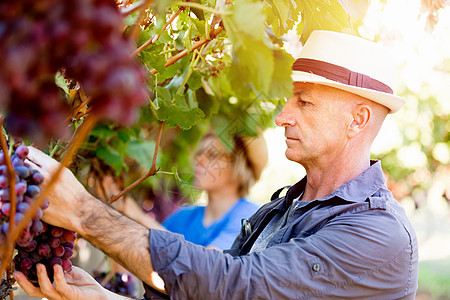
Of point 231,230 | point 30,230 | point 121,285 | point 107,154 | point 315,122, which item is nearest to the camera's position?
point 30,230

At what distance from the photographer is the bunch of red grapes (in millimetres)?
985

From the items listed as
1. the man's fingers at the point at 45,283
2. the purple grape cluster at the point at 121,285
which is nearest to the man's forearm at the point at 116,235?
the man's fingers at the point at 45,283

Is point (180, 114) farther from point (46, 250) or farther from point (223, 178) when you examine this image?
point (223, 178)

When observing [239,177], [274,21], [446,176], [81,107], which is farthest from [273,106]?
[446,176]

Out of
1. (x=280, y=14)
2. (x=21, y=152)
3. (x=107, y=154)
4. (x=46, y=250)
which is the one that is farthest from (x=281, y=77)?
(x=107, y=154)

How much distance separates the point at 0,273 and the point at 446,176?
8859mm

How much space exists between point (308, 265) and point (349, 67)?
2.91 ft

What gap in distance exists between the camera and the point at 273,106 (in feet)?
8.41

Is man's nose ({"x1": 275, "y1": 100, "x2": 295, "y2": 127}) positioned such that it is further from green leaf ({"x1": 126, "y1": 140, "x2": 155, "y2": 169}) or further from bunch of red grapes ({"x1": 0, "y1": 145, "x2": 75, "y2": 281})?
green leaf ({"x1": 126, "y1": 140, "x2": 155, "y2": 169})

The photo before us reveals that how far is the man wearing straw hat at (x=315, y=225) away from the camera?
1341 mm

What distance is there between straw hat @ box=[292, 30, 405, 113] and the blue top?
5.44 ft

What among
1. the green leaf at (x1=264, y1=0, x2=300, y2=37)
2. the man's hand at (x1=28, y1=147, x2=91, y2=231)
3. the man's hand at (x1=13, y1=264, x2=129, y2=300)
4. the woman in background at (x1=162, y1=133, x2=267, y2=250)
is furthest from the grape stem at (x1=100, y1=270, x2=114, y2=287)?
the green leaf at (x1=264, y1=0, x2=300, y2=37)

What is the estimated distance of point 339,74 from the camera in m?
2.04

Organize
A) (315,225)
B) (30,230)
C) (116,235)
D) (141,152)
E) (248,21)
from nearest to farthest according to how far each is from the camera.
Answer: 1. (248,21)
2. (30,230)
3. (116,235)
4. (315,225)
5. (141,152)
